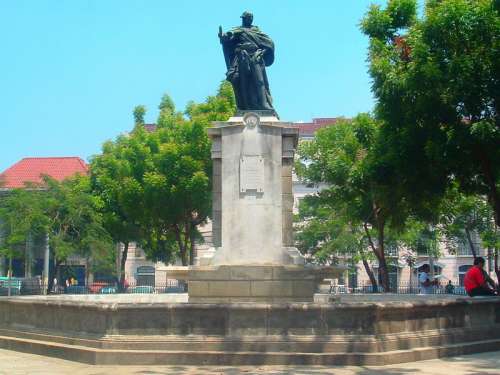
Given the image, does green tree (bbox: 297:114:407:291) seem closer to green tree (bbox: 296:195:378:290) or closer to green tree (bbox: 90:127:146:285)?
green tree (bbox: 90:127:146:285)

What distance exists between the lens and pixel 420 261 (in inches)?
2406

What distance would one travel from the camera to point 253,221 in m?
15.2

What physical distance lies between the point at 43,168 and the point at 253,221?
51124 millimetres

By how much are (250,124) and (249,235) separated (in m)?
2.53

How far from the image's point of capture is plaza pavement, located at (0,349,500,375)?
9.92 m

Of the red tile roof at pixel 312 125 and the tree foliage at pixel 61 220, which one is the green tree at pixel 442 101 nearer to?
the tree foliage at pixel 61 220

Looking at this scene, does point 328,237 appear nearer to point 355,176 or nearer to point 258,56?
point 355,176

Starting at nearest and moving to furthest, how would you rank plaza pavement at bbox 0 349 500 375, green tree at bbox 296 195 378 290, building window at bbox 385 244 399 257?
plaza pavement at bbox 0 349 500 375 < green tree at bbox 296 195 378 290 < building window at bbox 385 244 399 257

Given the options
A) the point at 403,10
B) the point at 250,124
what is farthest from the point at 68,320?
the point at 403,10

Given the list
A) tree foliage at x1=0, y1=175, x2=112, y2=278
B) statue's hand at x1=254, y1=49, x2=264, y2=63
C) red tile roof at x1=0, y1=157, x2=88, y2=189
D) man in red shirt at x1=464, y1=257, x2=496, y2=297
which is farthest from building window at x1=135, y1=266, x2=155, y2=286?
man in red shirt at x1=464, y1=257, x2=496, y2=297

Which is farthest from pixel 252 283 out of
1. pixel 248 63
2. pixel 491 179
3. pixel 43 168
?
pixel 43 168

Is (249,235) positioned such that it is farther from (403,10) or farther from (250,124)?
(403,10)

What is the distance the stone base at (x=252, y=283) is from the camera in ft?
47.6

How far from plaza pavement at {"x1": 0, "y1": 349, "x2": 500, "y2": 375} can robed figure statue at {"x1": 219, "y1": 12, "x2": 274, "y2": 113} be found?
24.4 feet
